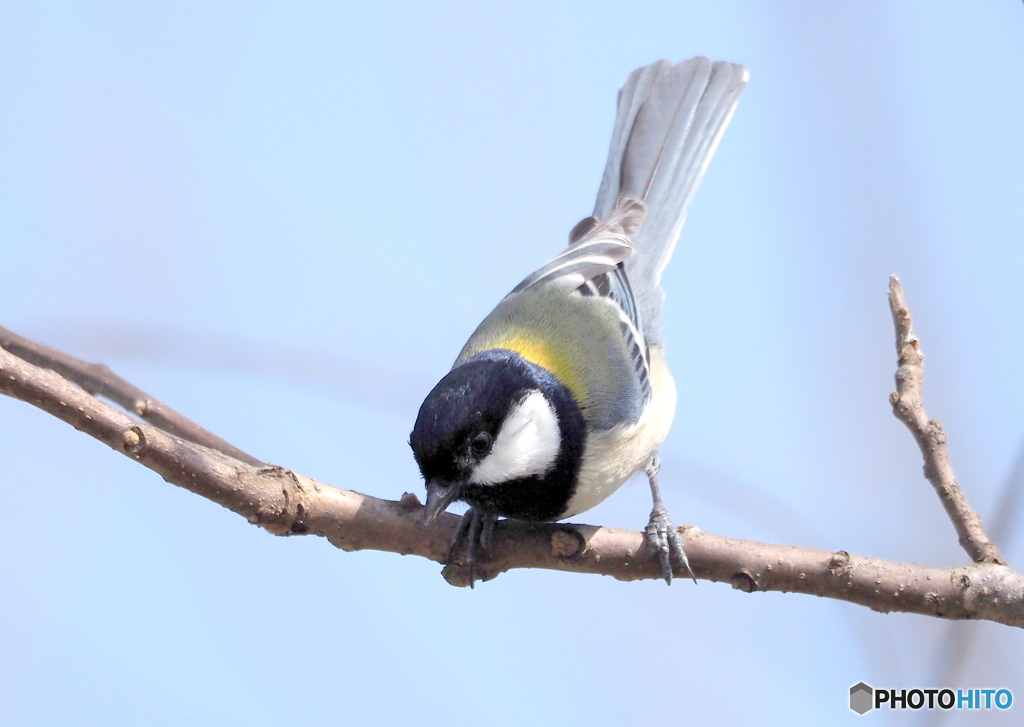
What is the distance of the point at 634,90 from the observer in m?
4.33

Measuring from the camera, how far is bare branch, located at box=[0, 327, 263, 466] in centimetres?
232

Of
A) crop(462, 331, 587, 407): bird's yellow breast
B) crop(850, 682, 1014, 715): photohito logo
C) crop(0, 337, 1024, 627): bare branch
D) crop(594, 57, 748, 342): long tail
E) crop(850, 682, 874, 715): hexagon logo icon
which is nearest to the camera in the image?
crop(850, 682, 1014, 715): photohito logo

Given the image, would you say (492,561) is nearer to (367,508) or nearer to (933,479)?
(367,508)

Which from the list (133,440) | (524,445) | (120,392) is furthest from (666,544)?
(120,392)

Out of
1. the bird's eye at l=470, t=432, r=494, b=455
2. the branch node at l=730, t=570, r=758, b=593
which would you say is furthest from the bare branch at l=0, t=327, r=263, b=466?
the branch node at l=730, t=570, r=758, b=593

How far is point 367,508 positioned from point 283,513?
0.22 metres

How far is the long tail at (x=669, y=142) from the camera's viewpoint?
413cm

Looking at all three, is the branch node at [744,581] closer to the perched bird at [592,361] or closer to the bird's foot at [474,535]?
the perched bird at [592,361]

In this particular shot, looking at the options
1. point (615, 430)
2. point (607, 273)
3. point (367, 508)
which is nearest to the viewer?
point (367, 508)

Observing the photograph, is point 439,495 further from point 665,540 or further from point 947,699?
point 947,699

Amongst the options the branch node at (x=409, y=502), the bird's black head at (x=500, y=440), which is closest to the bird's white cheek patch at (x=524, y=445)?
the bird's black head at (x=500, y=440)

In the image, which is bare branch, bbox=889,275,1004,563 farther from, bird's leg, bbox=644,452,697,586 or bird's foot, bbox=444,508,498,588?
bird's foot, bbox=444,508,498,588

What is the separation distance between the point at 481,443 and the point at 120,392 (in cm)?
93

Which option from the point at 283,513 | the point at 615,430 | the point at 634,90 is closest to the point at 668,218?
the point at 634,90
